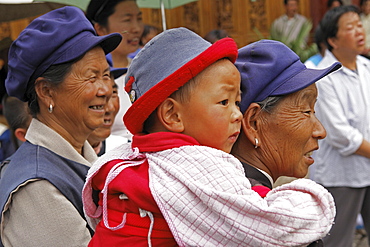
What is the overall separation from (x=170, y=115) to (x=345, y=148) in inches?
123

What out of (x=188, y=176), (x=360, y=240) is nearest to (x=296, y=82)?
(x=188, y=176)

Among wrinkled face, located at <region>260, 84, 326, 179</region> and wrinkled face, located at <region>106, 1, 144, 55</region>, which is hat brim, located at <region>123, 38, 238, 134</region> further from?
wrinkled face, located at <region>106, 1, 144, 55</region>

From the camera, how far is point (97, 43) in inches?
93.6

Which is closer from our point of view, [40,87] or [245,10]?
[40,87]

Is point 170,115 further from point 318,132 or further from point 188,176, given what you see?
point 318,132

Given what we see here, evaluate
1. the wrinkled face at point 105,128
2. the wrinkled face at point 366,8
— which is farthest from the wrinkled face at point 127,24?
the wrinkled face at point 366,8

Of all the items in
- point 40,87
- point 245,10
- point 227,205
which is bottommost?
point 245,10

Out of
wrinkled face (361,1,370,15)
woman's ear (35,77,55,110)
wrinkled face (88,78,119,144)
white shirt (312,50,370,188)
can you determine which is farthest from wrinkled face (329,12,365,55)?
wrinkled face (361,1,370,15)

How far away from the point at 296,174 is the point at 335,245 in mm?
2698

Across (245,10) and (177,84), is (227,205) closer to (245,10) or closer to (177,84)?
(177,84)

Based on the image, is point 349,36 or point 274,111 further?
point 349,36

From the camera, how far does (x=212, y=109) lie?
1612 millimetres

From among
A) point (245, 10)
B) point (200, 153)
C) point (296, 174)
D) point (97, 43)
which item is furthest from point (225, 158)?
point (245, 10)

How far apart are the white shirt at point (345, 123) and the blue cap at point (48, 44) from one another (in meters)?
2.54
